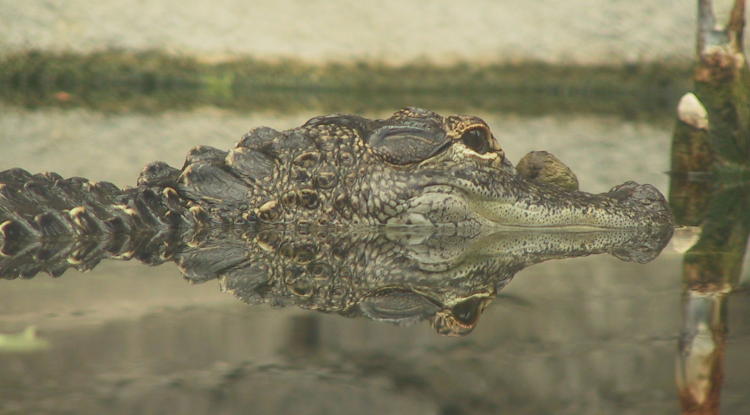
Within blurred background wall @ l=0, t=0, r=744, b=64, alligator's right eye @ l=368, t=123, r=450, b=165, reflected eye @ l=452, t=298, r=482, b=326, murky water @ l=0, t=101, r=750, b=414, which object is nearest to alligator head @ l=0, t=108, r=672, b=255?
alligator's right eye @ l=368, t=123, r=450, b=165

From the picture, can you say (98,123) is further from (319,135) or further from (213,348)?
(213,348)

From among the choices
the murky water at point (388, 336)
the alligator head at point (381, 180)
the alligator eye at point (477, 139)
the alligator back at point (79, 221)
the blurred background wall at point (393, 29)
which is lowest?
the murky water at point (388, 336)

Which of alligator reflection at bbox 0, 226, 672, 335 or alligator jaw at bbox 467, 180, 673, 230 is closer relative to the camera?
alligator reflection at bbox 0, 226, 672, 335

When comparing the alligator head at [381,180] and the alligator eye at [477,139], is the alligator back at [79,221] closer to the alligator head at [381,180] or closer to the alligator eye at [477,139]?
the alligator head at [381,180]

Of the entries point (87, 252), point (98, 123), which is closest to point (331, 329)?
point (87, 252)

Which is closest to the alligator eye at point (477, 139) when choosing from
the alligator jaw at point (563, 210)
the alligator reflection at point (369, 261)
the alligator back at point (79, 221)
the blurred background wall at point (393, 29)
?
the alligator jaw at point (563, 210)

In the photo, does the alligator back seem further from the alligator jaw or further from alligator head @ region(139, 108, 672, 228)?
the alligator jaw

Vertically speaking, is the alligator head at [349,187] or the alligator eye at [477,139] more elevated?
the alligator eye at [477,139]

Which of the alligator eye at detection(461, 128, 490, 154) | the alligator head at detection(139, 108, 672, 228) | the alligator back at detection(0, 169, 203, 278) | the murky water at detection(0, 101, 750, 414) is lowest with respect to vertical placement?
the murky water at detection(0, 101, 750, 414)
